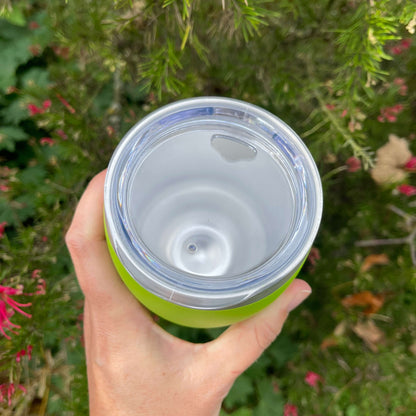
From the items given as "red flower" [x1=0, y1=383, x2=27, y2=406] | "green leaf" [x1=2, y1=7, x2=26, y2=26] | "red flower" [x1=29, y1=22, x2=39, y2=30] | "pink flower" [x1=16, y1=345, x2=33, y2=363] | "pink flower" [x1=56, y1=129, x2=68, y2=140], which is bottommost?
"red flower" [x1=0, y1=383, x2=27, y2=406]

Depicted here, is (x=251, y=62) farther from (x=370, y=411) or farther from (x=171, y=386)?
(x=370, y=411)

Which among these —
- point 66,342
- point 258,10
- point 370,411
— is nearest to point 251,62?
point 258,10

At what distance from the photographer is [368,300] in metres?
1.38

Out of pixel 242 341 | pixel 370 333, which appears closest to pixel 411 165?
pixel 370 333

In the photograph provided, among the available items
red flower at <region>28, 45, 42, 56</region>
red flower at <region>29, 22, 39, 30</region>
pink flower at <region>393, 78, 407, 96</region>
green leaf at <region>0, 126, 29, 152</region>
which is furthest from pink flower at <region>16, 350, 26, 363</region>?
pink flower at <region>393, 78, 407, 96</region>

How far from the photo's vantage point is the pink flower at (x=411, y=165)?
1215mm

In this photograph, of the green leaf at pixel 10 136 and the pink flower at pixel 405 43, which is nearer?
the pink flower at pixel 405 43

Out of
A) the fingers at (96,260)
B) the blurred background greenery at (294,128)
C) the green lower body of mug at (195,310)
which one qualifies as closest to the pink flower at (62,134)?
the blurred background greenery at (294,128)

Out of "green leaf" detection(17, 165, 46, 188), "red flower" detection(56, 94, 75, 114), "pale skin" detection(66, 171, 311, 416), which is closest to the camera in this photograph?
"pale skin" detection(66, 171, 311, 416)

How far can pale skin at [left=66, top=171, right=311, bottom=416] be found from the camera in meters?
0.93

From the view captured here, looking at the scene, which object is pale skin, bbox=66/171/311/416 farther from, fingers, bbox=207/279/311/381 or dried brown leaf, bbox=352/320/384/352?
dried brown leaf, bbox=352/320/384/352

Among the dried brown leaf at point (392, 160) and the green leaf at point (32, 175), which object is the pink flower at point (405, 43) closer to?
the dried brown leaf at point (392, 160)

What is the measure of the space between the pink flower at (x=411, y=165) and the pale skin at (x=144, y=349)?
581 millimetres

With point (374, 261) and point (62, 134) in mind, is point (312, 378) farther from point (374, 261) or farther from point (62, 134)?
point (62, 134)
